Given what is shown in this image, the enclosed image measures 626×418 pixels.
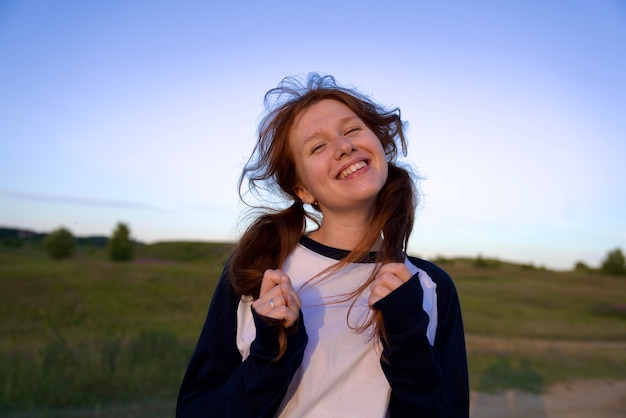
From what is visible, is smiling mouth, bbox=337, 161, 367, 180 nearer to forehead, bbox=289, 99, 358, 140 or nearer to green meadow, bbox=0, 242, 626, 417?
forehead, bbox=289, 99, 358, 140

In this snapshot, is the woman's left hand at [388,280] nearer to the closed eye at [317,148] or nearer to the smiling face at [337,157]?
the smiling face at [337,157]

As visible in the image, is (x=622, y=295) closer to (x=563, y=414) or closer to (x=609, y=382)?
(x=609, y=382)

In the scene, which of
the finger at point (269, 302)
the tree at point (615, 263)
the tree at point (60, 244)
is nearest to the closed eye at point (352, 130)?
the finger at point (269, 302)

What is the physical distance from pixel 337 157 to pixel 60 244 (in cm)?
2050

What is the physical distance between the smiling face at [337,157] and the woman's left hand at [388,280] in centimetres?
42

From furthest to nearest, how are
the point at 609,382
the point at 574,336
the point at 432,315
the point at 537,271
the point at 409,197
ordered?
the point at 537,271
the point at 574,336
the point at 609,382
the point at 409,197
the point at 432,315

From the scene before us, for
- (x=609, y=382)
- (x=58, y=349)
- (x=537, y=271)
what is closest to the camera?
(x=58, y=349)

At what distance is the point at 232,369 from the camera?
1.83 metres

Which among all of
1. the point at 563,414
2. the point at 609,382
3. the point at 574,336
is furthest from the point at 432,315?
the point at 574,336

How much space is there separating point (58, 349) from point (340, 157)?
5550 mm

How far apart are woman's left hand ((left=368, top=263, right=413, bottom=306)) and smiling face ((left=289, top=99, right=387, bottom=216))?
417 millimetres

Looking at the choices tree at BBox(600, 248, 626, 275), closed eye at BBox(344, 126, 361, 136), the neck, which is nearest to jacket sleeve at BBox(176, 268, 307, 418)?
the neck

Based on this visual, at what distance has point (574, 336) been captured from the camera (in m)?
12.4

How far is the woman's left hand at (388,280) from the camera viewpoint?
153cm
